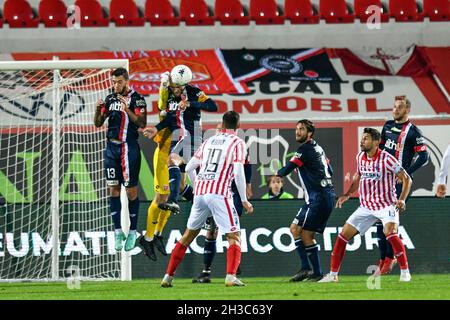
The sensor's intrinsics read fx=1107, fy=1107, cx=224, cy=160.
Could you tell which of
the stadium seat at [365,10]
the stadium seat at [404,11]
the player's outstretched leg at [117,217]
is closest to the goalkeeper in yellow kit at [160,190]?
the player's outstretched leg at [117,217]

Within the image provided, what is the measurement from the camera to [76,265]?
13398 mm

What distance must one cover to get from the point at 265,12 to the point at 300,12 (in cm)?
67

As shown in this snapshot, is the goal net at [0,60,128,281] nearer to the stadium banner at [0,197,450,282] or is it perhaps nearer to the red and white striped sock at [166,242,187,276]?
the stadium banner at [0,197,450,282]

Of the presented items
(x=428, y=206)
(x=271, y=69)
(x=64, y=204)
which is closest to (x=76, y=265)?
(x=64, y=204)

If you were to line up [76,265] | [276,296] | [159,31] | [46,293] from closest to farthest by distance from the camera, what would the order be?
[276,296]
[46,293]
[76,265]
[159,31]

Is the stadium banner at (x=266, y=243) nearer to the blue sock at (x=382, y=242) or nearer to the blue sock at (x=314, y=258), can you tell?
the blue sock at (x=382, y=242)

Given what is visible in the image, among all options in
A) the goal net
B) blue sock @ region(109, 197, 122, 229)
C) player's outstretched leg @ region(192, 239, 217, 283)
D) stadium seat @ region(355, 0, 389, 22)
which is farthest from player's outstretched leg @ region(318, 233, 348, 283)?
stadium seat @ region(355, 0, 389, 22)

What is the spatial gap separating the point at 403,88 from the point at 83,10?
6282 mm

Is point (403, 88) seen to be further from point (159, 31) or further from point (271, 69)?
point (159, 31)

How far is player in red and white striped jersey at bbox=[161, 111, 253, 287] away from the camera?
34.7 ft

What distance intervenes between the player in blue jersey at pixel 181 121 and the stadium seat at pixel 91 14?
8.87 meters

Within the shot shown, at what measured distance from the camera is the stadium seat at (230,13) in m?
21.0

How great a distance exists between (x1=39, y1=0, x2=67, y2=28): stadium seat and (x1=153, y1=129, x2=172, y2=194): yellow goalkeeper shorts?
8.98 meters

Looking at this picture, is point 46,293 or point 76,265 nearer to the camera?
point 46,293
